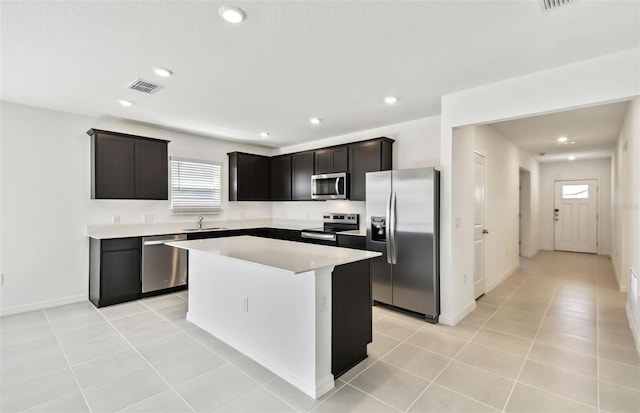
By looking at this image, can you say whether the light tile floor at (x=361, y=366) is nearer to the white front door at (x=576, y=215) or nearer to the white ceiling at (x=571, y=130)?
the white ceiling at (x=571, y=130)

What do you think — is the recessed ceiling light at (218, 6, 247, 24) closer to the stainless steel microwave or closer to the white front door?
the stainless steel microwave

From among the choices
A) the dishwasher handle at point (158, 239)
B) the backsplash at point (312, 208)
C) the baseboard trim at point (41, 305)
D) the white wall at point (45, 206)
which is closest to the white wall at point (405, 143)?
the backsplash at point (312, 208)

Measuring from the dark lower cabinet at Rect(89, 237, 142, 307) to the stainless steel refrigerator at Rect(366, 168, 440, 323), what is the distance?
10.3ft

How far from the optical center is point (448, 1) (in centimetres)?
180

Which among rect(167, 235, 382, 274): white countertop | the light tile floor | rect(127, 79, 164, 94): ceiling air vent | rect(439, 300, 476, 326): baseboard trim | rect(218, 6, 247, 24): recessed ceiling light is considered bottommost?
the light tile floor

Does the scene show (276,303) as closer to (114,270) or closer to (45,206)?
(114,270)

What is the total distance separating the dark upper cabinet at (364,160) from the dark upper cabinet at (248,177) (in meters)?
1.99

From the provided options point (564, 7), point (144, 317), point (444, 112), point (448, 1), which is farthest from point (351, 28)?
point (144, 317)

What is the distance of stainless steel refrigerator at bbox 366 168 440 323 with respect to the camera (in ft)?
11.2

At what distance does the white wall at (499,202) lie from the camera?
4695mm

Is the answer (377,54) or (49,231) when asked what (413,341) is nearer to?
(377,54)

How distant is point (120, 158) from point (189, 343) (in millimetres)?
2808

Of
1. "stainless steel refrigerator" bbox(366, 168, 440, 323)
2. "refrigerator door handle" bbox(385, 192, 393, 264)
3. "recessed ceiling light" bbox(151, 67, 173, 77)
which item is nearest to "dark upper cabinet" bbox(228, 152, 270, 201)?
"stainless steel refrigerator" bbox(366, 168, 440, 323)

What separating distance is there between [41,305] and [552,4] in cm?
581
